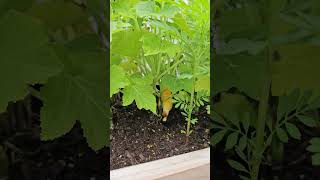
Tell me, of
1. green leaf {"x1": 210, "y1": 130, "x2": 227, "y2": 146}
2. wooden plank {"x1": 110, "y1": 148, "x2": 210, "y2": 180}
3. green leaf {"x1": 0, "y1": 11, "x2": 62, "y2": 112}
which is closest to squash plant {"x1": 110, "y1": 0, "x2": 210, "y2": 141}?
wooden plank {"x1": 110, "y1": 148, "x2": 210, "y2": 180}

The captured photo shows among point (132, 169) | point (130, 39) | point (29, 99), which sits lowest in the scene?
point (132, 169)

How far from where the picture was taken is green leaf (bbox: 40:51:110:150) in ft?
1.26

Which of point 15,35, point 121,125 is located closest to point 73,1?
point 15,35

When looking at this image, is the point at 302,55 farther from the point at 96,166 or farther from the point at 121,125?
the point at 121,125

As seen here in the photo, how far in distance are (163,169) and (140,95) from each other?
0.78 ft

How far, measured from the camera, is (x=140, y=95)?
948 millimetres

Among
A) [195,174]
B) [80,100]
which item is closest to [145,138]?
[195,174]

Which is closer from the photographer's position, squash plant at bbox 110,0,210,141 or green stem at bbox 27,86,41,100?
green stem at bbox 27,86,41,100

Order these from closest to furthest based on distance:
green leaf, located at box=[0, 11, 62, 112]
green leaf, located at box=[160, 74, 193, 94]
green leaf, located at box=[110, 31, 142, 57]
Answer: green leaf, located at box=[0, 11, 62, 112]
green leaf, located at box=[110, 31, 142, 57]
green leaf, located at box=[160, 74, 193, 94]

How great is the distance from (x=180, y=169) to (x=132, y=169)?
10cm

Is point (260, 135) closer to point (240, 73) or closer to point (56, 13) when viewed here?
point (240, 73)

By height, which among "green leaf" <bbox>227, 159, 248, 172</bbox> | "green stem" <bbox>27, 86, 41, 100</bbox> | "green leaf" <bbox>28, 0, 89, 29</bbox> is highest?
"green leaf" <bbox>28, 0, 89, 29</bbox>

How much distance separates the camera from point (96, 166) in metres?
0.42

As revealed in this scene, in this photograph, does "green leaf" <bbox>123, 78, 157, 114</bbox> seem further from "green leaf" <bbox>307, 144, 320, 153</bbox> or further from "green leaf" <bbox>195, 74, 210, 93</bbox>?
"green leaf" <bbox>307, 144, 320, 153</bbox>
